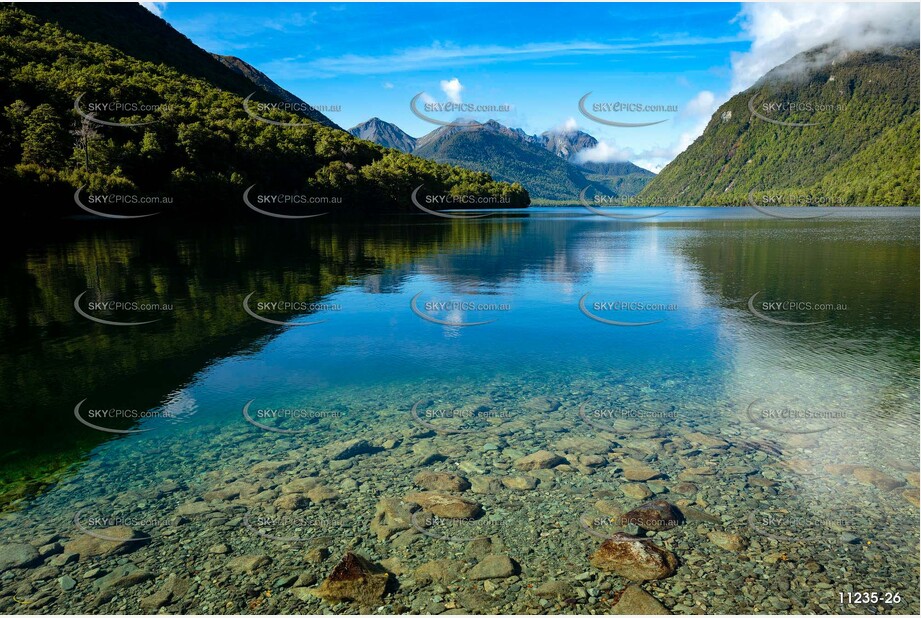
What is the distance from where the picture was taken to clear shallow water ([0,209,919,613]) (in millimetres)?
9469

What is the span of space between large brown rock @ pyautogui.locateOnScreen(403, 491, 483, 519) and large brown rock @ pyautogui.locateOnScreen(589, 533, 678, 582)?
2.44 metres

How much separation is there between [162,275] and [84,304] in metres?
9.91

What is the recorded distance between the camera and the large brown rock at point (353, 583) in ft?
26.4

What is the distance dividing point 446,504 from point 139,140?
113 m

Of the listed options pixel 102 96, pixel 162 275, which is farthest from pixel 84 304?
pixel 102 96

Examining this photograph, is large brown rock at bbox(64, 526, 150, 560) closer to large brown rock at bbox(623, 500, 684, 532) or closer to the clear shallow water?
the clear shallow water

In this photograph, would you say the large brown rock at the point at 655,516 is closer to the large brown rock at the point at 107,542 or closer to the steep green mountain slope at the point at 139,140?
the large brown rock at the point at 107,542

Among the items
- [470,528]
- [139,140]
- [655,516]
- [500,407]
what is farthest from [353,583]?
[139,140]

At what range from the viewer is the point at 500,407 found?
15531 millimetres

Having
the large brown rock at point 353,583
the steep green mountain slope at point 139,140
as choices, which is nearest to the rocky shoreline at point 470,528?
the large brown rock at point 353,583

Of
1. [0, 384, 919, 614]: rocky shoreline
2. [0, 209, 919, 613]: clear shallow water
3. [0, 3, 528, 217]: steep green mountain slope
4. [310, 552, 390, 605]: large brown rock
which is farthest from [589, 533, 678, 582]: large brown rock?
[0, 3, 528, 217]: steep green mountain slope

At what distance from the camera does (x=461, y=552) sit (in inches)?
360

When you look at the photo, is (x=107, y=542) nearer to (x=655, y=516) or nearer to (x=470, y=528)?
(x=470, y=528)

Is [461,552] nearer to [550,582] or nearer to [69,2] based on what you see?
[550,582]
